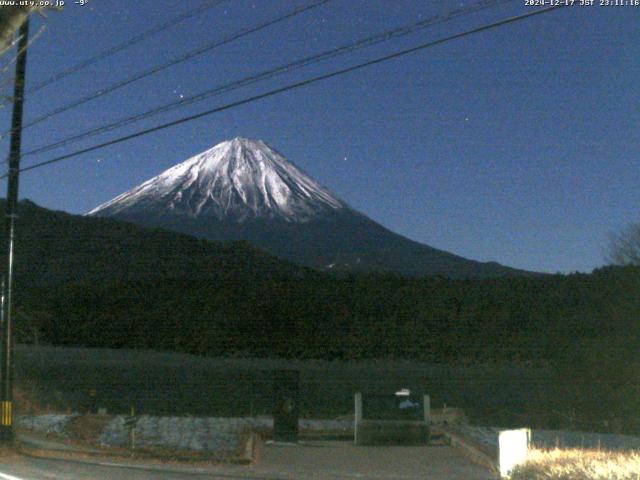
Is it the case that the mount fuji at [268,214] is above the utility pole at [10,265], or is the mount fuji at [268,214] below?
above

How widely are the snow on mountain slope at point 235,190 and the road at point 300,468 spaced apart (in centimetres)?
10448

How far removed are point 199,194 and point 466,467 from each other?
115 meters

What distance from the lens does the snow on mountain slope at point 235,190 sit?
122750mm

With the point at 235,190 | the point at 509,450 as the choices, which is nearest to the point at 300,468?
the point at 509,450

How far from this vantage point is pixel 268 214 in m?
123

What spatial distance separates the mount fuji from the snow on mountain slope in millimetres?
149

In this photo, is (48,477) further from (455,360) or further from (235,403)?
(455,360)

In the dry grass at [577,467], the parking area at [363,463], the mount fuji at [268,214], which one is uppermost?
the mount fuji at [268,214]

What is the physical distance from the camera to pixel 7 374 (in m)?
15.7

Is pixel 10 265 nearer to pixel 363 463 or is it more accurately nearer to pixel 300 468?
pixel 300 468

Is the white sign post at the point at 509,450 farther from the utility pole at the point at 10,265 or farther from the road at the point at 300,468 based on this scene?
the utility pole at the point at 10,265

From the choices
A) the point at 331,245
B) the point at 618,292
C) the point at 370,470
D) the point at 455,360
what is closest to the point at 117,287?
the point at 455,360

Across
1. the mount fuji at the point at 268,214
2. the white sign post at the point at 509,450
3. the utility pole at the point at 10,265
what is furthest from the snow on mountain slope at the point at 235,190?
the white sign post at the point at 509,450

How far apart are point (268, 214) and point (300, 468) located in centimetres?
10941
